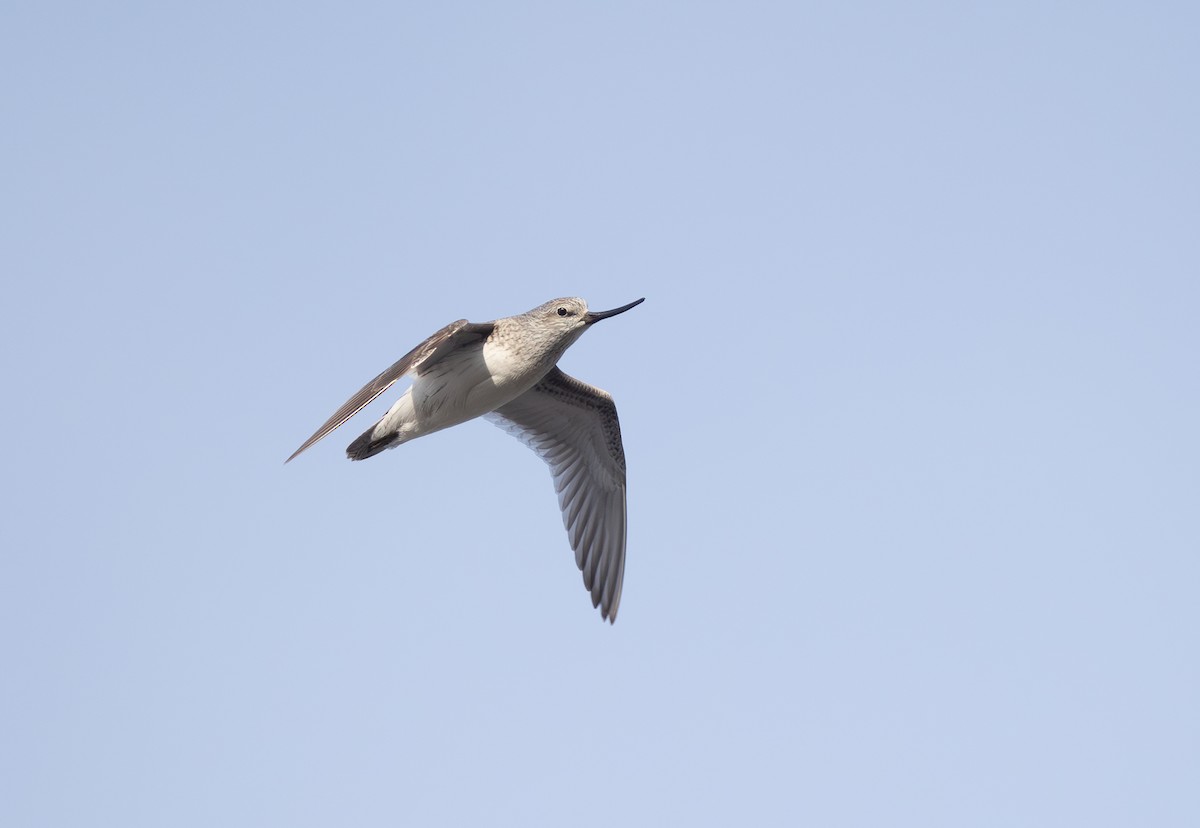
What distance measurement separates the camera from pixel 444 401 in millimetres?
13578

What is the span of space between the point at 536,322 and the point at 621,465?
4.08 meters

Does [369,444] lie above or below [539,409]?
below

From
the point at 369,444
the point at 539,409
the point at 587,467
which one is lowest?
the point at 369,444

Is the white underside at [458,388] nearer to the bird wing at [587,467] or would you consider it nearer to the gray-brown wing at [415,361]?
the gray-brown wing at [415,361]

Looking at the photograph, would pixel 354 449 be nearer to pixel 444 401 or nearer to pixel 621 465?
pixel 444 401

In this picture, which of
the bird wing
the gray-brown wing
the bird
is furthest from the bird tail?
the bird wing

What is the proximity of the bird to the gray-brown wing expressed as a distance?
0.5 inches

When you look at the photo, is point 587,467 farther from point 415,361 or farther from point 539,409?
point 415,361

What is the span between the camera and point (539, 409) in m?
16.6

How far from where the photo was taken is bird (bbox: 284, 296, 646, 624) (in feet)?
44.0

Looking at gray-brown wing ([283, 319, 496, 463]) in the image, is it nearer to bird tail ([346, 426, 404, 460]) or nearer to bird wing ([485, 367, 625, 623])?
bird tail ([346, 426, 404, 460])

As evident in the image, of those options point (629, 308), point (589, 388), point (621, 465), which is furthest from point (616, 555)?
point (629, 308)

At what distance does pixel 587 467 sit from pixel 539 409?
1.14m

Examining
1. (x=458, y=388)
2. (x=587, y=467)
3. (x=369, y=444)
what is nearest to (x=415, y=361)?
(x=458, y=388)
